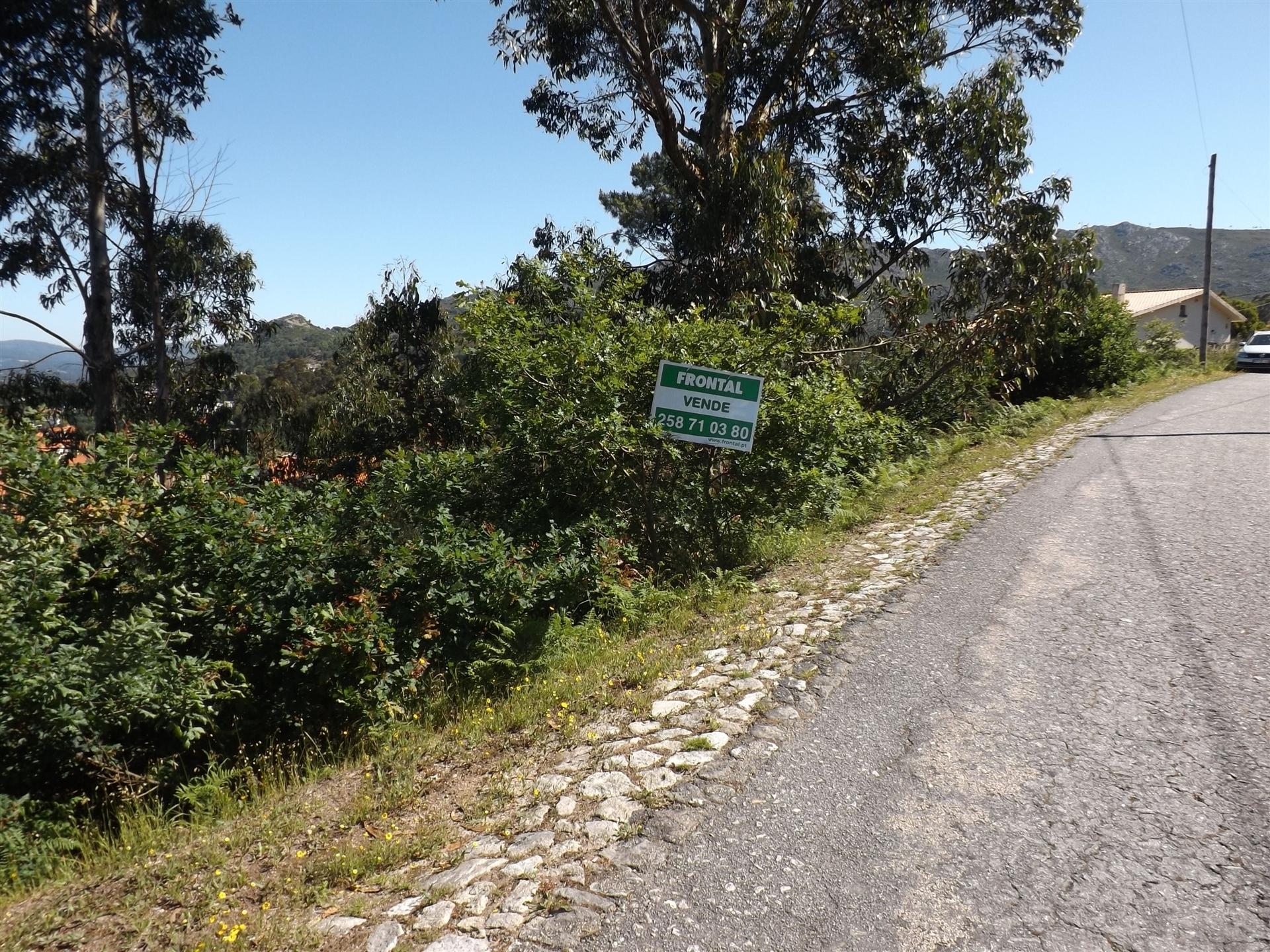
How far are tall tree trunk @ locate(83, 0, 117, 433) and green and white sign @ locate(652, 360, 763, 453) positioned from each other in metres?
13.3

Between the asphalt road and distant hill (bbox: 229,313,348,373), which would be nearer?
the asphalt road

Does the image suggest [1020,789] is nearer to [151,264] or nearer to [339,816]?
[339,816]

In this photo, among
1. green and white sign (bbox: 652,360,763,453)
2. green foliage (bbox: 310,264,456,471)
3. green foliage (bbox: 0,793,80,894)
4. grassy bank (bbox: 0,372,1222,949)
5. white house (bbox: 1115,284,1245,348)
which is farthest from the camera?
white house (bbox: 1115,284,1245,348)

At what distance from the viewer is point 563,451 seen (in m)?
6.33

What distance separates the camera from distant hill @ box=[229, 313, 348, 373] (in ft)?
66.7

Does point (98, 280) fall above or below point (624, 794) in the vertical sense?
above

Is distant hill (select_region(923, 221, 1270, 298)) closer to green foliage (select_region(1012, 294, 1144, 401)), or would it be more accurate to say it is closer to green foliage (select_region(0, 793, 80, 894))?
green foliage (select_region(1012, 294, 1144, 401))

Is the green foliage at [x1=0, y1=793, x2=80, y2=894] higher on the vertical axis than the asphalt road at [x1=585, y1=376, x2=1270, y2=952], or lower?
lower

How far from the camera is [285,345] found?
123 feet

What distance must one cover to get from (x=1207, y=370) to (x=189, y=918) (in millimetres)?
28999

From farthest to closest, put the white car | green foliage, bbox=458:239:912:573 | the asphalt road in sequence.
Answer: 1. the white car
2. green foliage, bbox=458:239:912:573
3. the asphalt road

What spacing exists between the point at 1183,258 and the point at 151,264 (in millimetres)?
136961

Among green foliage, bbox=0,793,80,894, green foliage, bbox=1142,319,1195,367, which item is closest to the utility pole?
green foliage, bbox=1142,319,1195,367

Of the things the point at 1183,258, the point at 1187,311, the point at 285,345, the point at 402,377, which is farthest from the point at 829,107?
the point at 1183,258
